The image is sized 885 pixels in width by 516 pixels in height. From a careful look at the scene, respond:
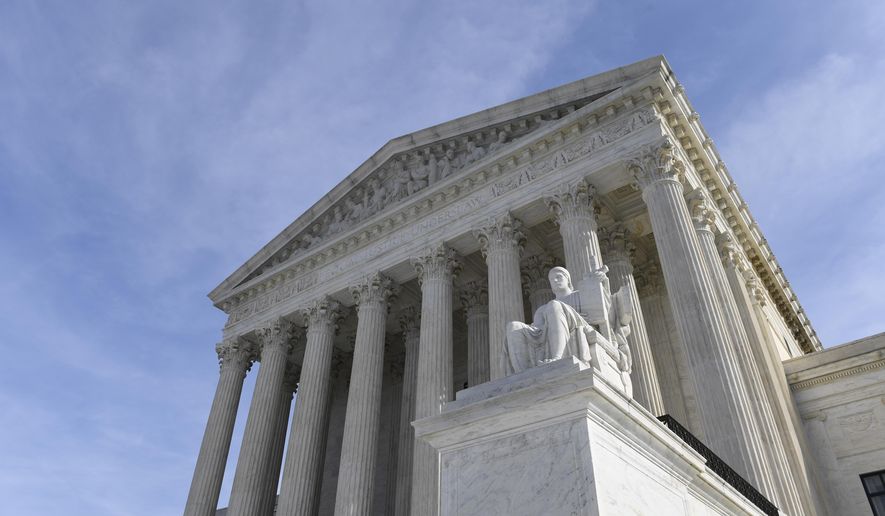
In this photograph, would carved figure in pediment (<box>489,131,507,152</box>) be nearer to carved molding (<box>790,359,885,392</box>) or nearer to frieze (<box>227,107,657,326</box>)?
frieze (<box>227,107,657,326</box>)

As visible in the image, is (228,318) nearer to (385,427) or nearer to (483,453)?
(385,427)

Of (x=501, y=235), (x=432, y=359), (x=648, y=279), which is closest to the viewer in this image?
(x=432, y=359)

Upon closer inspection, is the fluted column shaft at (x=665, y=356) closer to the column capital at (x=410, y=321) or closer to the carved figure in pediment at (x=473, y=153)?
the carved figure in pediment at (x=473, y=153)

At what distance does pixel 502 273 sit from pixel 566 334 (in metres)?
13.6

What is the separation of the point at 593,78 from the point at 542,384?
17792 mm

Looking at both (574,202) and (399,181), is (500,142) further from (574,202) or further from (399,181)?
(399,181)

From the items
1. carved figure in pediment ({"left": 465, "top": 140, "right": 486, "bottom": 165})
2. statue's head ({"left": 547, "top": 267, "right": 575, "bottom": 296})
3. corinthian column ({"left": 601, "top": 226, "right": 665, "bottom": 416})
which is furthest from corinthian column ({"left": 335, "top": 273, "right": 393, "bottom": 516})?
statue's head ({"left": 547, "top": 267, "right": 575, "bottom": 296})

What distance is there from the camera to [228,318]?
31781 mm

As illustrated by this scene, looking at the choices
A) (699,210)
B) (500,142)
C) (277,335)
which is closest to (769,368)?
(699,210)

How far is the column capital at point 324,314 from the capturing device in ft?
88.8

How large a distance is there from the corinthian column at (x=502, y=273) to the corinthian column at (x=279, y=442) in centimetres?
1259

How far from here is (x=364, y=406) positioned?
22.8 meters

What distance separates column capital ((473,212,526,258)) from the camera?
22.0 meters

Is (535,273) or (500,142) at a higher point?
(500,142)
